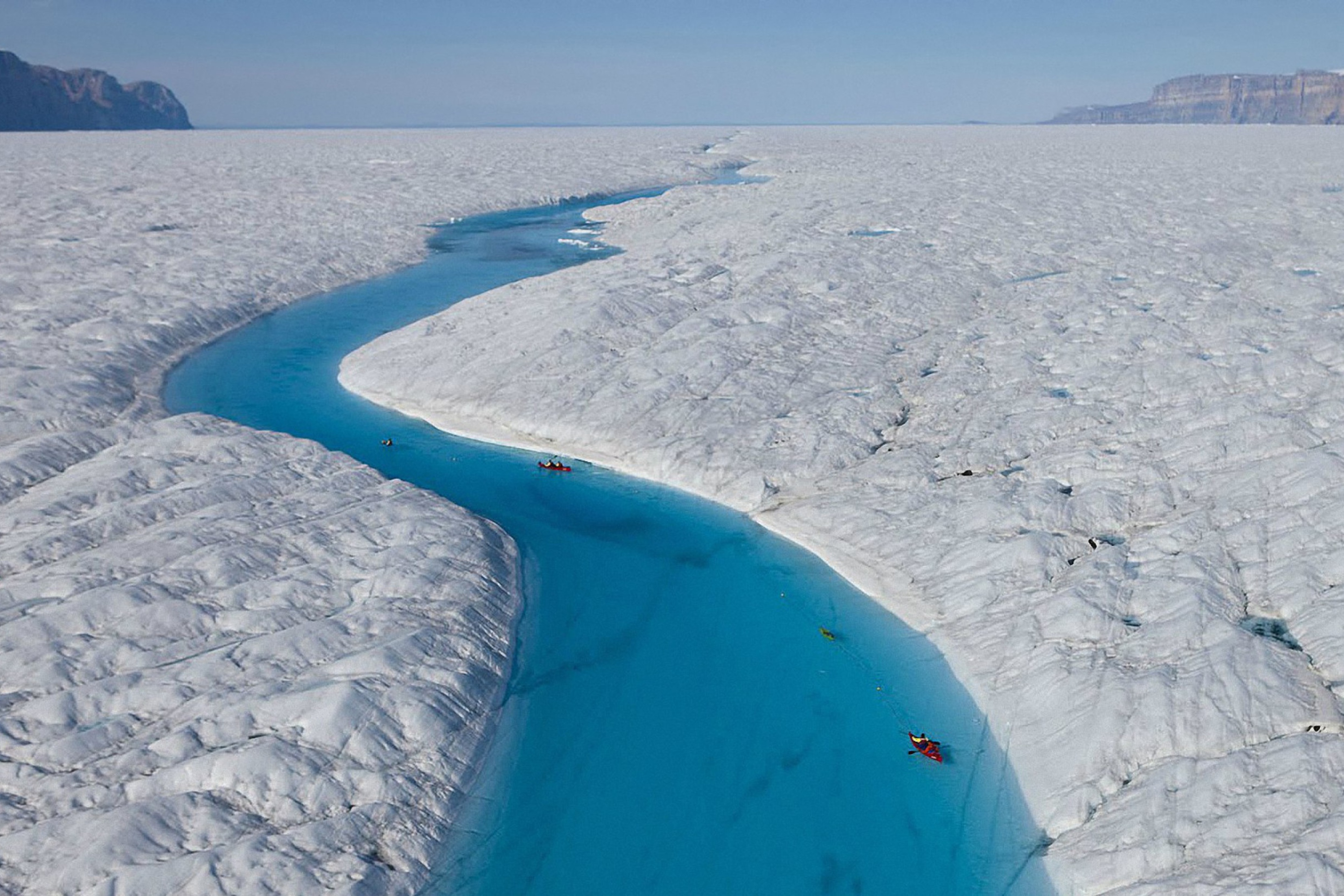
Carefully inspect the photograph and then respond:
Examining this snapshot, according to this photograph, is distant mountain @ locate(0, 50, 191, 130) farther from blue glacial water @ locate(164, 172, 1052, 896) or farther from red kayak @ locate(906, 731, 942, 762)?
red kayak @ locate(906, 731, 942, 762)

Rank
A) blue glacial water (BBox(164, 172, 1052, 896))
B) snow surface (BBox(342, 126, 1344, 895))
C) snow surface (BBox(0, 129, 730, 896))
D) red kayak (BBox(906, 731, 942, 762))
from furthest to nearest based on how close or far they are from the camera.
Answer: red kayak (BBox(906, 731, 942, 762)), snow surface (BBox(342, 126, 1344, 895)), blue glacial water (BBox(164, 172, 1052, 896)), snow surface (BBox(0, 129, 730, 896))

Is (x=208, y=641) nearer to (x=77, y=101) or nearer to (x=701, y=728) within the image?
(x=701, y=728)

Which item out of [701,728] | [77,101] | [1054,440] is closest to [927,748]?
[701,728]

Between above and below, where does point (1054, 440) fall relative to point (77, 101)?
below

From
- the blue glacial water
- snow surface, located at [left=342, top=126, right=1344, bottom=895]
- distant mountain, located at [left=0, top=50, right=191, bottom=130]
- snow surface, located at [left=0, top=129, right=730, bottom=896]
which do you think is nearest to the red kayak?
the blue glacial water

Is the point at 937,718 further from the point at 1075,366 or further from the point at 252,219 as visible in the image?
the point at 252,219

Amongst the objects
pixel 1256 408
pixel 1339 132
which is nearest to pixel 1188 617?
pixel 1256 408
